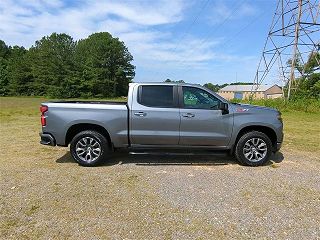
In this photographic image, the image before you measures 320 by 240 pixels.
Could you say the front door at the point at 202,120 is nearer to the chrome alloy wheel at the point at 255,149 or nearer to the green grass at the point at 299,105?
the chrome alloy wheel at the point at 255,149

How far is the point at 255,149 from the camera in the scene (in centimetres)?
630

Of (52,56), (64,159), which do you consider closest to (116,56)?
(52,56)

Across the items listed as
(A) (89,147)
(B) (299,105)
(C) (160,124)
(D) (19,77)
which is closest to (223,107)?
(C) (160,124)

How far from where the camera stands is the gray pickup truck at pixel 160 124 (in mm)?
6055

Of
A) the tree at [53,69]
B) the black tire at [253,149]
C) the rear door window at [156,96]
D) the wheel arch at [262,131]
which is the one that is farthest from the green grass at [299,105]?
the tree at [53,69]

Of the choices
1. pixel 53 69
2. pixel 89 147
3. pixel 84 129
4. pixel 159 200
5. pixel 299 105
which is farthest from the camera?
pixel 53 69

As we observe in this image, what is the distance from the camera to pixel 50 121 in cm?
607

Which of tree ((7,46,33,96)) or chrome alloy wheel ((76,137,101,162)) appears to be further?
tree ((7,46,33,96))

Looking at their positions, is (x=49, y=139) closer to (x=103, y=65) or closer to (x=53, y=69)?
(x=103, y=65)

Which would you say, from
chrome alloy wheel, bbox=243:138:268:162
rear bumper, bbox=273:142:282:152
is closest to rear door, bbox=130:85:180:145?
chrome alloy wheel, bbox=243:138:268:162

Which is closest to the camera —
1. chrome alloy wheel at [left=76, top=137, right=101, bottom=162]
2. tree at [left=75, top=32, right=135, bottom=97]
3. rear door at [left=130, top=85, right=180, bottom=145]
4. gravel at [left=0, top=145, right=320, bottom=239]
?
gravel at [left=0, top=145, right=320, bottom=239]

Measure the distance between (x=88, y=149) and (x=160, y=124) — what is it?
164 cm

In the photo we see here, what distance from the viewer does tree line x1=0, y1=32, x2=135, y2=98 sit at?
213 ft

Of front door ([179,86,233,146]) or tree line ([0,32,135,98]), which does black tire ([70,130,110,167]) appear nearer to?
front door ([179,86,233,146])
